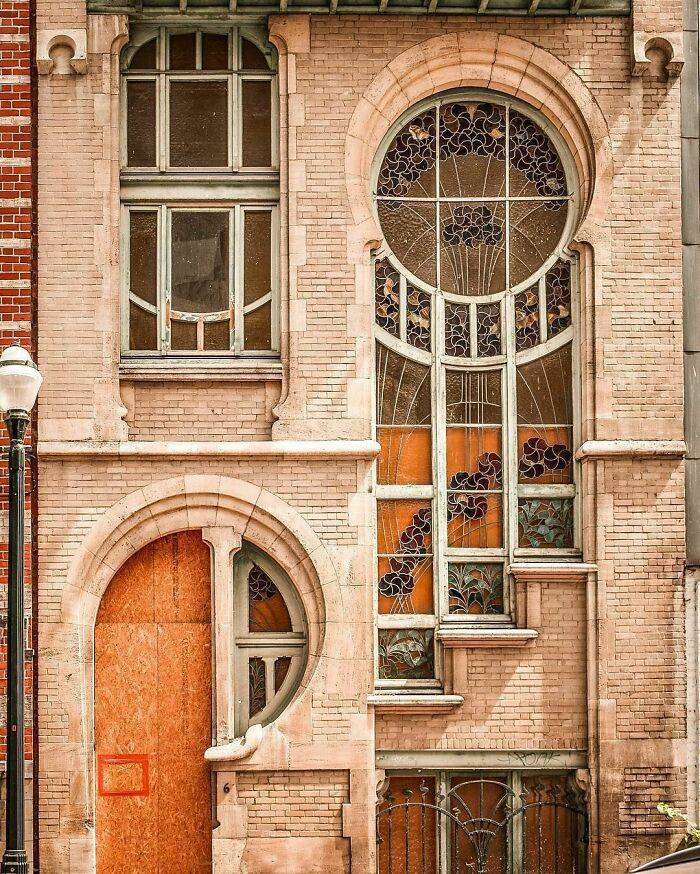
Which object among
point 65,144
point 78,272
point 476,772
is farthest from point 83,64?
point 476,772

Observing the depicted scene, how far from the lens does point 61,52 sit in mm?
11766

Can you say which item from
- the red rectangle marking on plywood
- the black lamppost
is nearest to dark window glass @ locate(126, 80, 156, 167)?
the black lamppost

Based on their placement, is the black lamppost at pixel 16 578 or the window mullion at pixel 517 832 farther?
the window mullion at pixel 517 832

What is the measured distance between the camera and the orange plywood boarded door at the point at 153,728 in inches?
453

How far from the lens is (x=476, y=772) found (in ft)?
38.6

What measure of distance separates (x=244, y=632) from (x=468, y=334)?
3.52 metres

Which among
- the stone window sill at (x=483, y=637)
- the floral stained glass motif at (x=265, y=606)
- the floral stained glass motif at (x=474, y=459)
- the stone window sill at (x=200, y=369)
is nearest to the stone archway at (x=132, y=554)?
the floral stained glass motif at (x=265, y=606)

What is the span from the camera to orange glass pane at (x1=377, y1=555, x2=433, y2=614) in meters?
11.9

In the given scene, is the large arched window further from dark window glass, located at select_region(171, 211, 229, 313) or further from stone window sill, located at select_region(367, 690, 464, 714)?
dark window glass, located at select_region(171, 211, 229, 313)

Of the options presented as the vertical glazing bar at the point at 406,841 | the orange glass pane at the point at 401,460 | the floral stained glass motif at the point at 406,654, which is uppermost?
the orange glass pane at the point at 401,460

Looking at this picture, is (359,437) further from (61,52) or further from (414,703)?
(61,52)

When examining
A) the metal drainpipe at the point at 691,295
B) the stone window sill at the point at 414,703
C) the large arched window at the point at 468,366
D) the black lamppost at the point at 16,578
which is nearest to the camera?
the black lamppost at the point at 16,578

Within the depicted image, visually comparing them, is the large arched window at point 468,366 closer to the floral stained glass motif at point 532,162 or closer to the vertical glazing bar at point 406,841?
the floral stained glass motif at point 532,162

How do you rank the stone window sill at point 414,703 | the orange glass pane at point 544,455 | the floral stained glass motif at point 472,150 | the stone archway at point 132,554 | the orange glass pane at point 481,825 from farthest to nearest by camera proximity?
the floral stained glass motif at point 472,150, the orange glass pane at point 544,455, the orange glass pane at point 481,825, the stone window sill at point 414,703, the stone archway at point 132,554
